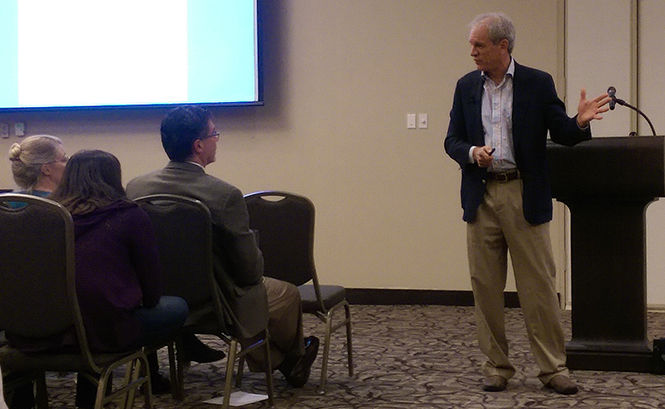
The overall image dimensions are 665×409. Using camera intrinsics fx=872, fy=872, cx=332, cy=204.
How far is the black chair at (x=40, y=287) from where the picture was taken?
243 centimetres

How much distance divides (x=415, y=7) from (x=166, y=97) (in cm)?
190

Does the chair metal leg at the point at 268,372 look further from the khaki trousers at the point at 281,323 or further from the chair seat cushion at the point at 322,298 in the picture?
the chair seat cushion at the point at 322,298

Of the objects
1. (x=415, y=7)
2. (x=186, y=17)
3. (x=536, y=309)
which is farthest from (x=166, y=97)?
(x=536, y=309)

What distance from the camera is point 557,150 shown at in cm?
383

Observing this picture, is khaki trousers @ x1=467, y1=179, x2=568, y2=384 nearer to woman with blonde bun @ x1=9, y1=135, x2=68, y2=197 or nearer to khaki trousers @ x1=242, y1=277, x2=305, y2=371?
khaki trousers @ x1=242, y1=277, x2=305, y2=371

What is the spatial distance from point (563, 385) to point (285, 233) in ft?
4.25

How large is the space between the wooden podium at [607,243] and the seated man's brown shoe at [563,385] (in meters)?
0.47

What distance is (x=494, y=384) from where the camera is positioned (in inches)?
142

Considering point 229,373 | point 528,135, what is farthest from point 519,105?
point 229,373

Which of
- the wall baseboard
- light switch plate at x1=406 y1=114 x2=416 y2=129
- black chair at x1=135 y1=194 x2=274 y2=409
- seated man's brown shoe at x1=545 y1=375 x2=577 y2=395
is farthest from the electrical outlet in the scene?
seated man's brown shoe at x1=545 y1=375 x2=577 y2=395

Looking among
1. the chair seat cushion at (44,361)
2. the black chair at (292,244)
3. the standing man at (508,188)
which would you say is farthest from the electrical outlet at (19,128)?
the chair seat cushion at (44,361)

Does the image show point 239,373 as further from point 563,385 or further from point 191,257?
point 563,385

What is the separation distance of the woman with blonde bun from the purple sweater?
3.12 feet

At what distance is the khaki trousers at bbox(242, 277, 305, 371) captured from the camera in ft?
11.6
